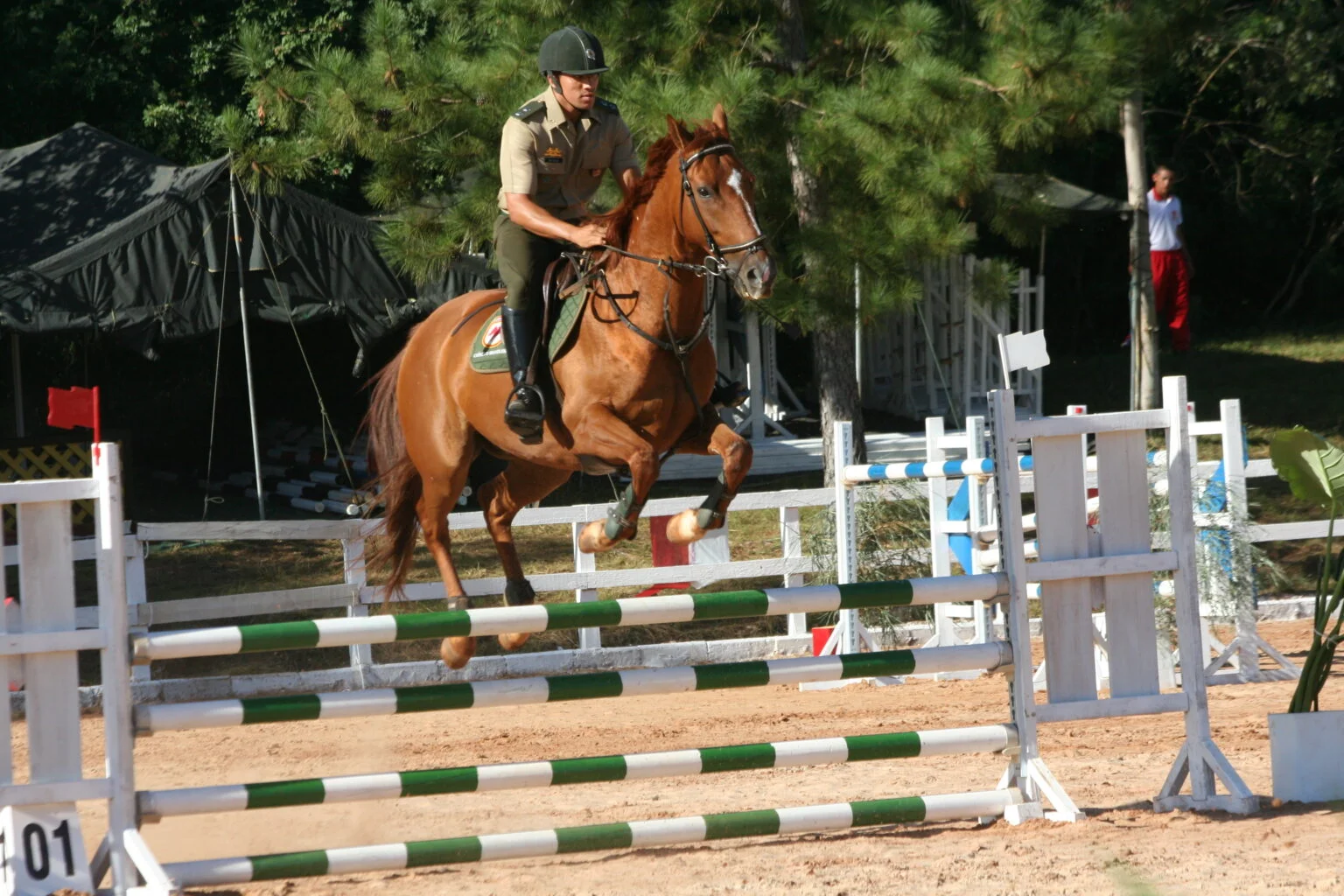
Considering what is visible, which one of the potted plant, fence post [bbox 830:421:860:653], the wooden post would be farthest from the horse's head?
the wooden post

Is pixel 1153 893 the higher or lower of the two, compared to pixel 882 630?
higher

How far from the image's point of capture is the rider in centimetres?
575

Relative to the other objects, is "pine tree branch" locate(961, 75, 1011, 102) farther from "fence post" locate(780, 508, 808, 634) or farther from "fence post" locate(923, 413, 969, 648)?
"fence post" locate(780, 508, 808, 634)

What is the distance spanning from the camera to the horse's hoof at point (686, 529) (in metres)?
5.51

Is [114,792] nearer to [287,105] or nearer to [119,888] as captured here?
[119,888]

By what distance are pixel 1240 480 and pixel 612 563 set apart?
4983mm

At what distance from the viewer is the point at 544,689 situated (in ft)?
15.4

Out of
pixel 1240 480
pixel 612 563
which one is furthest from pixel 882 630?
pixel 612 563

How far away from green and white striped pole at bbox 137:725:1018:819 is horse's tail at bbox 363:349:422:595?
250 cm

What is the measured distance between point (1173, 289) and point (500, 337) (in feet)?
37.4

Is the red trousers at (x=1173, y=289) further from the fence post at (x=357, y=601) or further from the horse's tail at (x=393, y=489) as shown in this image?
the horse's tail at (x=393, y=489)

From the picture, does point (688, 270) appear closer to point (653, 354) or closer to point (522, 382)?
point (653, 354)

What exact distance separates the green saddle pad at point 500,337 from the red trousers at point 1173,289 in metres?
10.9

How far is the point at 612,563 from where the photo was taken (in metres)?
12.1
